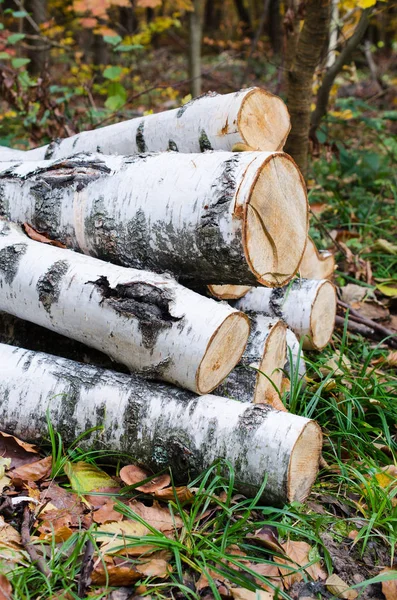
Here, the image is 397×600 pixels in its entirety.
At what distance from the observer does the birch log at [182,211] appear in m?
2.08

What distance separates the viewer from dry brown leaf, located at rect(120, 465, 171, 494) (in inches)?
81.3

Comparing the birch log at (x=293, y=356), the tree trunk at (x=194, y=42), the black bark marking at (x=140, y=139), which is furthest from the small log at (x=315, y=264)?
the tree trunk at (x=194, y=42)

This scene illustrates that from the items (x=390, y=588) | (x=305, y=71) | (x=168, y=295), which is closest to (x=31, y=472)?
(x=168, y=295)

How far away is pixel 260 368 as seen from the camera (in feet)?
8.04

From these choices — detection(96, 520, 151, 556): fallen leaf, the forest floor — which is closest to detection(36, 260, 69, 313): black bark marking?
the forest floor

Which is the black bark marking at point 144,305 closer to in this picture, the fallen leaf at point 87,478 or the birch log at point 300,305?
the fallen leaf at point 87,478

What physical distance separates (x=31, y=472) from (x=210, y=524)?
68 cm

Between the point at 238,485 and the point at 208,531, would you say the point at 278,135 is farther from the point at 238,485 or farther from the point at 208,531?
the point at 208,531

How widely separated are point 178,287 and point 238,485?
746 millimetres

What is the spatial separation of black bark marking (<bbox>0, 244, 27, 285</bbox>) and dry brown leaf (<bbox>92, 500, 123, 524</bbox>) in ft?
3.24

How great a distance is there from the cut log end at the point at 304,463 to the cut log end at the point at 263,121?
1.23 meters

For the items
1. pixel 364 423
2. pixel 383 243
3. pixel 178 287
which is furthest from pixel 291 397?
pixel 383 243

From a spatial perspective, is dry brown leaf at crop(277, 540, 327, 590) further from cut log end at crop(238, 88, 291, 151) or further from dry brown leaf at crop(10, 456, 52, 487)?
cut log end at crop(238, 88, 291, 151)

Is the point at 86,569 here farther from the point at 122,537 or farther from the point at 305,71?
the point at 305,71
